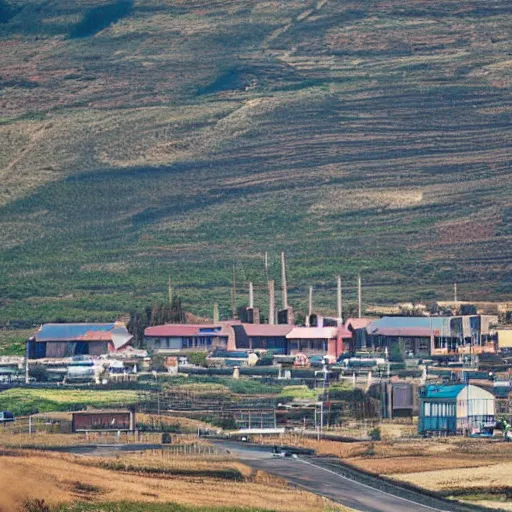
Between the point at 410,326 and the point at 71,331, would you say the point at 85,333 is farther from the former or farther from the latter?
the point at 410,326

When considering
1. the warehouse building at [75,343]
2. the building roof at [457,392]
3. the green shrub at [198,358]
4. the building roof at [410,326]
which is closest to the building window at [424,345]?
the building roof at [410,326]

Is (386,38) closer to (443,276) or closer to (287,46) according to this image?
(287,46)

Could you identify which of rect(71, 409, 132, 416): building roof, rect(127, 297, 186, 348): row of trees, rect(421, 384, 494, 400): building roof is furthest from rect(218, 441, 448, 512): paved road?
rect(127, 297, 186, 348): row of trees

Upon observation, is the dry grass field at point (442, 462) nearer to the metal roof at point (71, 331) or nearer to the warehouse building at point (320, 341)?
the warehouse building at point (320, 341)

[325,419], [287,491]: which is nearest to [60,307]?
[325,419]

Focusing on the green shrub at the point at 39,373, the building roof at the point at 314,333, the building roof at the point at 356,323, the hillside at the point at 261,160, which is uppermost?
the hillside at the point at 261,160
